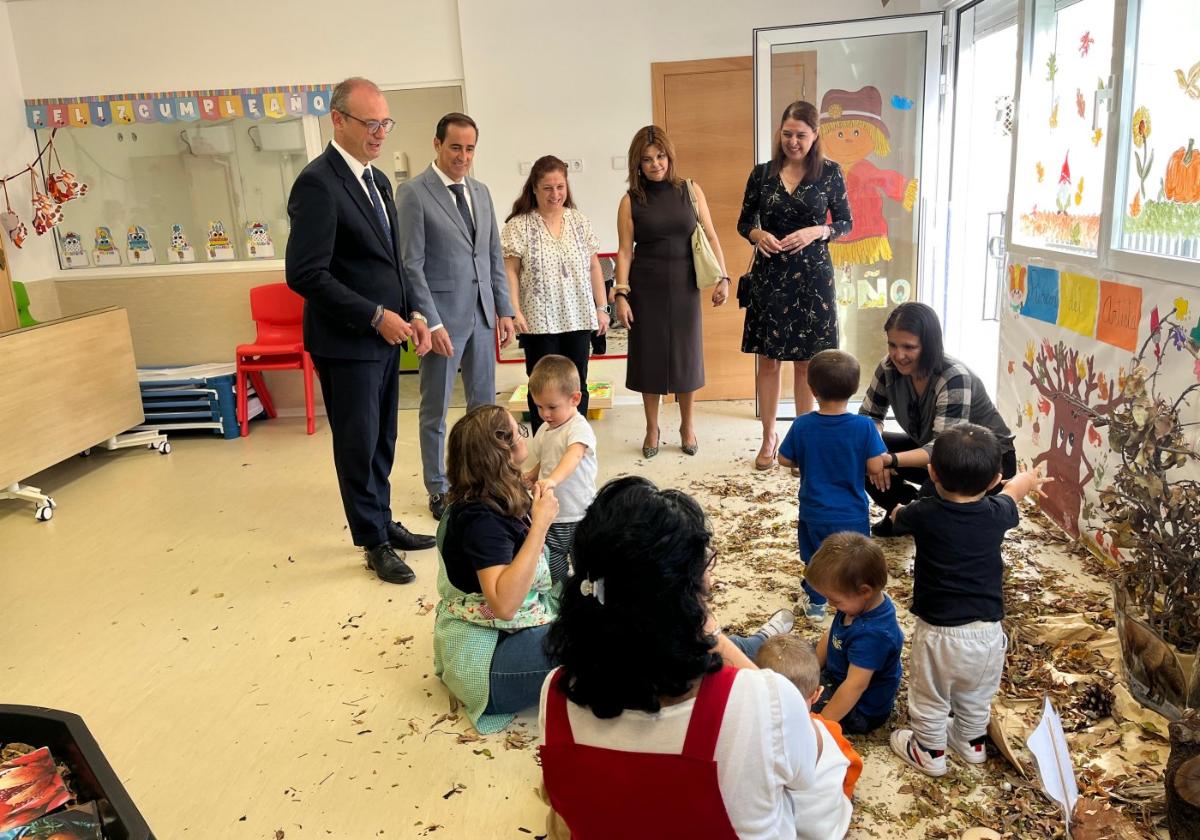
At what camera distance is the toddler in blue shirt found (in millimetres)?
2588

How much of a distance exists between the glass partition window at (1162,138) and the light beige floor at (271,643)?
152 cm

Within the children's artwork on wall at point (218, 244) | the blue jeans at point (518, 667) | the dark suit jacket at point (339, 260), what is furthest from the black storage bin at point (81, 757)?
the children's artwork on wall at point (218, 244)

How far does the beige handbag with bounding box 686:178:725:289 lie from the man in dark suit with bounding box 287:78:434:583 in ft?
4.94

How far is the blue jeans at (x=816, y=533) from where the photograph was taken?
2.62 meters

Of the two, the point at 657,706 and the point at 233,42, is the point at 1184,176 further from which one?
the point at 233,42

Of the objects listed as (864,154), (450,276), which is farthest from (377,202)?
(864,154)

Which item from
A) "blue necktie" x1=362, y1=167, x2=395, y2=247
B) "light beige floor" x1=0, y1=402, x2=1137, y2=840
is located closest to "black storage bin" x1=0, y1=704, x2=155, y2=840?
"light beige floor" x1=0, y1=402, x2=1137, y2=840

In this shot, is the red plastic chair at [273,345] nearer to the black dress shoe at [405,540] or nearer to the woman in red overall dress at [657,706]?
the black dress shoe at [405,540]

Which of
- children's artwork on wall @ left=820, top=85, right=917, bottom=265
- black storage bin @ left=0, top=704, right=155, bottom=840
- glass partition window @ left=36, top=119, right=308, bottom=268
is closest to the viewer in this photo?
black storage bin @ left=0, top=704, right=155, bottom=840

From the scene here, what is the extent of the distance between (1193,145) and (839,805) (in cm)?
211

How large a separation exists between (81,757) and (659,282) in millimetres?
3155

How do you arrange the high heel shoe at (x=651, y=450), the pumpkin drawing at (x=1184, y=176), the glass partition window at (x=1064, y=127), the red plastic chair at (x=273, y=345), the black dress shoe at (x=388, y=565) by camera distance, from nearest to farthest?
the pumpkin drawing at (x=1184, y=176) → the glass partition window at (x=1064, y=127) → the black dress shoe at (x=388, y=565) → the high heel shoe at (x=651, y=450) → the red plastic chair at (x=273, y=345)

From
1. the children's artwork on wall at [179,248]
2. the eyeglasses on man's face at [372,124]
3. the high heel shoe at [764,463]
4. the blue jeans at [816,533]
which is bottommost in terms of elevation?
the high heel shoe at [764,463]

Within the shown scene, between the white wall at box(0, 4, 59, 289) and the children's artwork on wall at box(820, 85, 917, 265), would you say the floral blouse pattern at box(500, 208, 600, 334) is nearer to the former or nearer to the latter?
the children's artwork on wall at box(820, 85, 917, 265)
